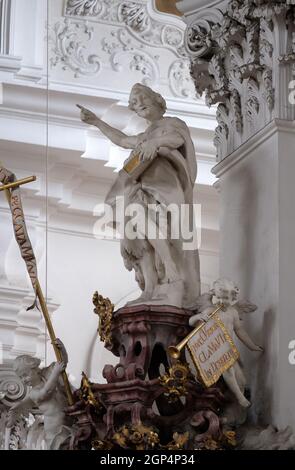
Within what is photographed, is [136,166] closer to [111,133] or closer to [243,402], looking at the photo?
[111,133]

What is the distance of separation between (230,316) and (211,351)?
296 millimetres

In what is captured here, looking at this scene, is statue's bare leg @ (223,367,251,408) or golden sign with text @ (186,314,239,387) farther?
statue's bare leg @ (223,367,251,408)

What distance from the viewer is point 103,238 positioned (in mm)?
15516

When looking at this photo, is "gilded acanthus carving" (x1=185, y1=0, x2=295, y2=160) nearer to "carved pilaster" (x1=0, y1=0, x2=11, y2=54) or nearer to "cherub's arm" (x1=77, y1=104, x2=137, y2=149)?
"cherub's arm" (x1=77, y1=104, x2=137, y2=149)

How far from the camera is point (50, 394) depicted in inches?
A: 340

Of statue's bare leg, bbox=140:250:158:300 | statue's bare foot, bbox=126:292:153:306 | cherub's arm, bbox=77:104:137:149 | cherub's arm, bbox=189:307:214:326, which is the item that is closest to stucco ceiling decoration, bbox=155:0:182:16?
cherub's arm, bbox=77:104:137:149

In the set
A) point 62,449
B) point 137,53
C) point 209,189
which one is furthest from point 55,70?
point 62,449

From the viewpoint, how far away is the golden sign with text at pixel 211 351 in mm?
8336

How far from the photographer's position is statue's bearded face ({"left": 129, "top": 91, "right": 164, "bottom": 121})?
9281 millimetres

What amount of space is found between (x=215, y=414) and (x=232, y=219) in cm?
153

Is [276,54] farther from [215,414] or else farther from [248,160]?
[215,414]

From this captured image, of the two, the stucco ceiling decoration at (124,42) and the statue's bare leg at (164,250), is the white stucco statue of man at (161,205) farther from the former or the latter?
the stucco ceiling decoration at (124,42)

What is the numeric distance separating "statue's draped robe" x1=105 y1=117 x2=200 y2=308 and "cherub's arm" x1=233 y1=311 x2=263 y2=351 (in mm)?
315
